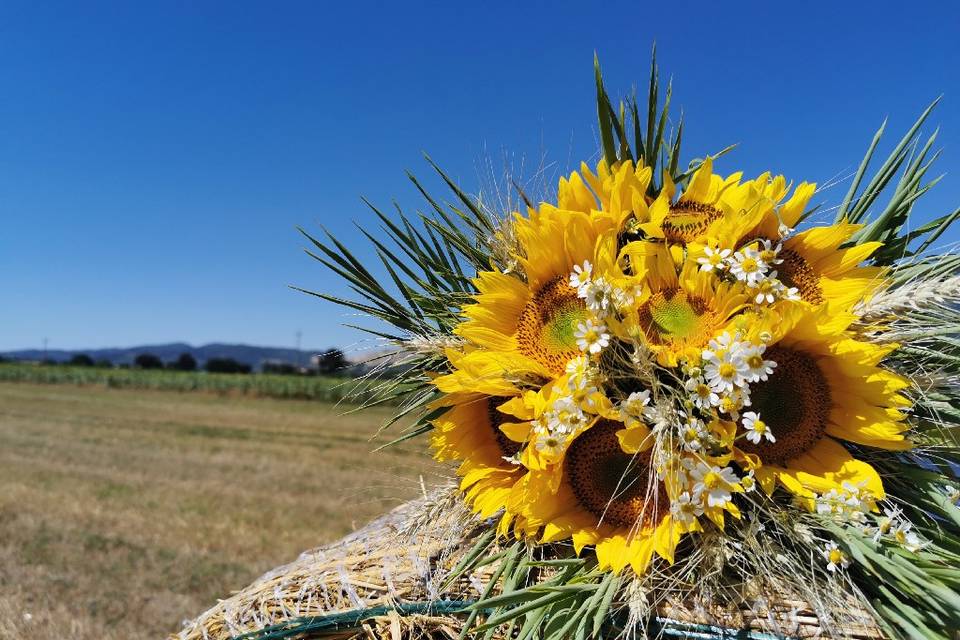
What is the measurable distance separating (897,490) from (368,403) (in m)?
1.03

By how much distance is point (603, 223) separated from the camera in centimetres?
121

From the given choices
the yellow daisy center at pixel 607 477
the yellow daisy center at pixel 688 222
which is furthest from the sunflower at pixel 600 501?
the yellow daisy center at pixel 688 222

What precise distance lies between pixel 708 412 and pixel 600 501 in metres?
0.25

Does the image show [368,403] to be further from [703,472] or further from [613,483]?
[703,472]

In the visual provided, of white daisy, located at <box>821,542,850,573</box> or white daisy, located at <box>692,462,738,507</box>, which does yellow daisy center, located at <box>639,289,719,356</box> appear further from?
white daisy, located at <box>821,542,850,573</box>

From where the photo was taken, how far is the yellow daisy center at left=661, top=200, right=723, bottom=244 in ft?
4.01

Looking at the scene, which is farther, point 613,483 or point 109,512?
point 109,512

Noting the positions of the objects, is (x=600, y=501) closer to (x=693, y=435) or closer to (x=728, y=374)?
(x=693, y=435)

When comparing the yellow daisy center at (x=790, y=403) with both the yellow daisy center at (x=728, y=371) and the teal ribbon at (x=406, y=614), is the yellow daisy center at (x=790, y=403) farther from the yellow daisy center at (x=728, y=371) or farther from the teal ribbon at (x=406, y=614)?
the teal ribbon at (x=406, y=614)

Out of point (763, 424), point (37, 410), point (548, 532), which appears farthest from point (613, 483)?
point (37, 410)

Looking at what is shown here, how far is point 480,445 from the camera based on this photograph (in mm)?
1320

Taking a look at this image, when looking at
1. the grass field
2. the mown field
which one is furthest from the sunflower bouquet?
the mown field

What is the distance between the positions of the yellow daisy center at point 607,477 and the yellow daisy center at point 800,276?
382 mm

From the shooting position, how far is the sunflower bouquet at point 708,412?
106cm
